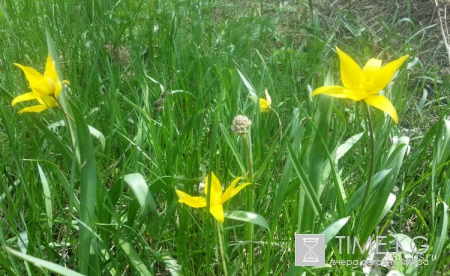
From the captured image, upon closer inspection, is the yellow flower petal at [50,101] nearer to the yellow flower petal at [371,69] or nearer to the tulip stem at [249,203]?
the tulip stem at [249,203]

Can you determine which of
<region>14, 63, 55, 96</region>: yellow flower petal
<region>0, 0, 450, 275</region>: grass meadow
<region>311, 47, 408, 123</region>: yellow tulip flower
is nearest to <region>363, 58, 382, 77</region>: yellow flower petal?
<region>311, 47, 408, 123</region>: yellow tulip flower

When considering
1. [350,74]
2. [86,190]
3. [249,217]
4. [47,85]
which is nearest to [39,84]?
[47,85]

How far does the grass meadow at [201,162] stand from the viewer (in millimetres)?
1038

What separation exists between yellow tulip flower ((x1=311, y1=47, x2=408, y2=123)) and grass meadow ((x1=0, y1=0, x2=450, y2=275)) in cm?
8

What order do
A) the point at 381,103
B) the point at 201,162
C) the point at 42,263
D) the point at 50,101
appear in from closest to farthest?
the point at 42,263 < the point at 381,103 < the point at 50,101 < the point at 201,162

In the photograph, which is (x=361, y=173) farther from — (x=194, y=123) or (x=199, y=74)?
(x=199, y=74)

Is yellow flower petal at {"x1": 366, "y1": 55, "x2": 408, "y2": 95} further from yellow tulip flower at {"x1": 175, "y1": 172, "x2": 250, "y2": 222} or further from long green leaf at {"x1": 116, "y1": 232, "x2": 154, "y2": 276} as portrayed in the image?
long green leaf at {"x1": 116, "y1": 232, "x2": 154, "y2": 276}

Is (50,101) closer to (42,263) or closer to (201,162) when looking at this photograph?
(42,263)

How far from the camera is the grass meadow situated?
3.41ft

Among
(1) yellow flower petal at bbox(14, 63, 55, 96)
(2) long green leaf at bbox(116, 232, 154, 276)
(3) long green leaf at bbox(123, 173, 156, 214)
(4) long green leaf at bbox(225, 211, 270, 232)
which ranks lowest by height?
(2) long green leaf at bbox(116, 232, 154, 276)

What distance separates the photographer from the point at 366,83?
0.95 m

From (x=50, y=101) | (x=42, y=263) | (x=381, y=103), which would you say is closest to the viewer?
(x=42, y=263)

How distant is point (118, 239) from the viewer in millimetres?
1014

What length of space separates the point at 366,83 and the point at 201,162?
587 millimetres
